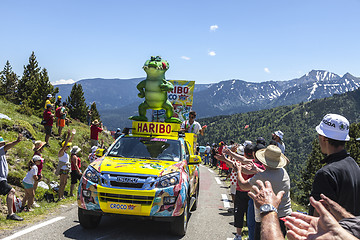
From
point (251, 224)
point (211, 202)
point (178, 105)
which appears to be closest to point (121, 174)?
point (251, 224)

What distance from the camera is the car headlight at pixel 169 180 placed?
626 centimetres

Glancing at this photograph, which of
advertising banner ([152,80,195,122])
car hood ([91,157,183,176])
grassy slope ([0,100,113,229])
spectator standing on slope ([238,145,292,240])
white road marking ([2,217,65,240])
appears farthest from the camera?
advertising banner ([152,80,195,122])

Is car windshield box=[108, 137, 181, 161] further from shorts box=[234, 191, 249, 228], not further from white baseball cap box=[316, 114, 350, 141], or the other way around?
white baseball cap box=[316, 114, 350, 141]

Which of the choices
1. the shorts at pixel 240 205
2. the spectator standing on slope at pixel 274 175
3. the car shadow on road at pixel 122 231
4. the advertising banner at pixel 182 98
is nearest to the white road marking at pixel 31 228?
the car shadow on road at pixel 122 231

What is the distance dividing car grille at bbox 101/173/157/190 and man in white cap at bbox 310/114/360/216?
342 cm

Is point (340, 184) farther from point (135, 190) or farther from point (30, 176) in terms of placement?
point (30, 176)

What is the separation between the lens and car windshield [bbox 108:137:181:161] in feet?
24.5

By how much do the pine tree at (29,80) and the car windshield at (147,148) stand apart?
28.5 meters

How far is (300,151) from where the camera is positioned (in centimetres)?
18938

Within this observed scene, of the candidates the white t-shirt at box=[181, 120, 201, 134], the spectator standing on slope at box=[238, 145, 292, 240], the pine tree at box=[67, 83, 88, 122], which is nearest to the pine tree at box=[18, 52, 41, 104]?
the pine tree at box=[67, 83, 88, 122]

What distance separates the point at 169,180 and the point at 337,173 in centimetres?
359

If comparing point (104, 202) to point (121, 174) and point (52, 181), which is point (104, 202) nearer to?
point (121, 174)

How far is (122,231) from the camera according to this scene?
679 centimetres

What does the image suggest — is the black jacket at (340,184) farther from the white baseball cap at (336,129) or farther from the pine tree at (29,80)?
the pine tree at (29,80)
